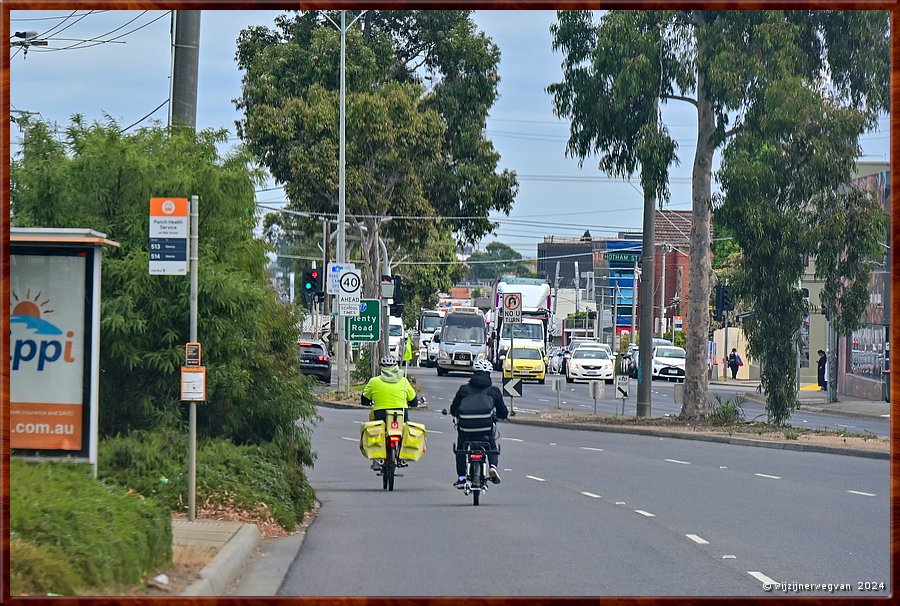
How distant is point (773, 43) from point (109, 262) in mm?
18014

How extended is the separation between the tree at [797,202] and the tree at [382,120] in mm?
18626

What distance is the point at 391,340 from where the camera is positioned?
8175 cm

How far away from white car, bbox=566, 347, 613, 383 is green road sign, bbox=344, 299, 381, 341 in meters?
20.6

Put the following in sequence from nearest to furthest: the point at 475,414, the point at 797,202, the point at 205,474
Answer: the point at 205,474 → the point at 475,414 → the point at 797,202

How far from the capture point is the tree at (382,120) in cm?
4669

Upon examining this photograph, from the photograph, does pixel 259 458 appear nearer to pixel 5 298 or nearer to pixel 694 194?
pixel 5 298

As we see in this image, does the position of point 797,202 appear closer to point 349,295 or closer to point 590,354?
point 349,295

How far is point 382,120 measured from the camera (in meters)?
46.4

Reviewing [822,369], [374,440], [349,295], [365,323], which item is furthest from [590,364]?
[374,440]

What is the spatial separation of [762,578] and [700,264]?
814 inches

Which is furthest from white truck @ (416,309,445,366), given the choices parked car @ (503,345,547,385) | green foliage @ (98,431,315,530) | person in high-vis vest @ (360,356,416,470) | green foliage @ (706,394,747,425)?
green foliage @ (98,431,315,530)

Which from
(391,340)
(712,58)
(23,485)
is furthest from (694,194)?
(391,340)

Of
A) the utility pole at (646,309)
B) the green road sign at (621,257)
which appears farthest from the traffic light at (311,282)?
the green road sign at (621,257)

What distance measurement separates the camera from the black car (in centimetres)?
4850
